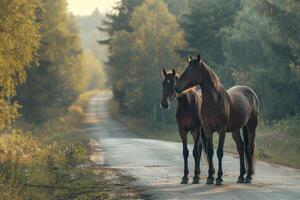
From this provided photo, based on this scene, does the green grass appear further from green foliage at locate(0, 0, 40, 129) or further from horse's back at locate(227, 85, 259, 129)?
green foliage at locate(0, 0, 40, 129)

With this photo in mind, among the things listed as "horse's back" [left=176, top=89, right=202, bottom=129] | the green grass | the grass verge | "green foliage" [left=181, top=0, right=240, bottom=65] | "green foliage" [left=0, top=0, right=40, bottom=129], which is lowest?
the grass verge

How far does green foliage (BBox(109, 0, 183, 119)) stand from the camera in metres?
56.5

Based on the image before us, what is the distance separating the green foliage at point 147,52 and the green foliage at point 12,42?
28.7 meters

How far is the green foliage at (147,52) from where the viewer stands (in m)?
56.5

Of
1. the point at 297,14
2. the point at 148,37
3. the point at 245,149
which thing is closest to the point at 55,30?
the point at 148,37

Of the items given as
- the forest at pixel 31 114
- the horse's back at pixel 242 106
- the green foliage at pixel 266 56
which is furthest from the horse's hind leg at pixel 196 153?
the green foliage at pixel 266 56

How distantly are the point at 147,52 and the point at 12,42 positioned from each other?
1345 inches

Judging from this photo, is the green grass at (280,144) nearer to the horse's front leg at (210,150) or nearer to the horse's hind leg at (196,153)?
the horse's hind leg at (196,153)

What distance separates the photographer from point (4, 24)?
2348 cm

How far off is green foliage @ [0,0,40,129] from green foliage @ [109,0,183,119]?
28.7 m

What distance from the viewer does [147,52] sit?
57562mm

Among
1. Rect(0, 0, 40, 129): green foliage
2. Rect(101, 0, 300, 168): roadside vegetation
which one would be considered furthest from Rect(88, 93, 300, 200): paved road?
Rect(0, 0, 40, 129): green foliage

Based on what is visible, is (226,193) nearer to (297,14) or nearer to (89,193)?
(89,193)

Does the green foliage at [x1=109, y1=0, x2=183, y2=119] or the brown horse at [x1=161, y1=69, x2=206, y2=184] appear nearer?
the brown horse at [x1=161, y1=69, x2=206, y2=184]
